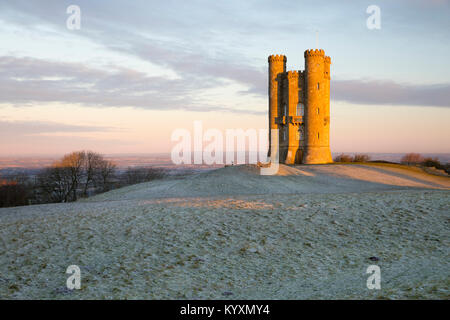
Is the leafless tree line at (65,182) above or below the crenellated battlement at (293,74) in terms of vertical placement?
below

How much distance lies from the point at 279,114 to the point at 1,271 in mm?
44671

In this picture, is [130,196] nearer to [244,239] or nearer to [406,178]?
[244,239]

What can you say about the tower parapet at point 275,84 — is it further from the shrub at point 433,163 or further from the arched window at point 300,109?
the shrub at point 433,163

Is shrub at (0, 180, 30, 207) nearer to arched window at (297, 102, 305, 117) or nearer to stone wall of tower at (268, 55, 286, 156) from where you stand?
stone wall of tower at (268, 55, 286, 156)

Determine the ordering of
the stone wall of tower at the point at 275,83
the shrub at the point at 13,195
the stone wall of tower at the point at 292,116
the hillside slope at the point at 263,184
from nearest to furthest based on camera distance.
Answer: the hillside slope at the point at 263,184, the shrub at the point at 13,195, the stone wall of tower at the point at 292,116, the stone wall of tower at the point at 275,83

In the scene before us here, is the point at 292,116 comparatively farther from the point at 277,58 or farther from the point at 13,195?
the point at 13,195

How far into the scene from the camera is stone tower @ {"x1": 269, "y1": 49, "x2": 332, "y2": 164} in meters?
48.0

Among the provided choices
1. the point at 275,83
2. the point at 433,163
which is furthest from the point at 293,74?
the point at 433,163

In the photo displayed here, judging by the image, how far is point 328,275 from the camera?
9.62 meters

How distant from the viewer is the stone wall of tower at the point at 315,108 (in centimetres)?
4784

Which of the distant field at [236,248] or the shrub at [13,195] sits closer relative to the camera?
the distant field at [236,248]

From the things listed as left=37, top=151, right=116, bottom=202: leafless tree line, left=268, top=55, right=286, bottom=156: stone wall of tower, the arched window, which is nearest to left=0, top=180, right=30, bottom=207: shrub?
left=37, top=151, right=116, bottom=202: leafless tree line

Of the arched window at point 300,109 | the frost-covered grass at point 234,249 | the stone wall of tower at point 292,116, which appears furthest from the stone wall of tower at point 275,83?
the frost-covered grass at point 234,249
